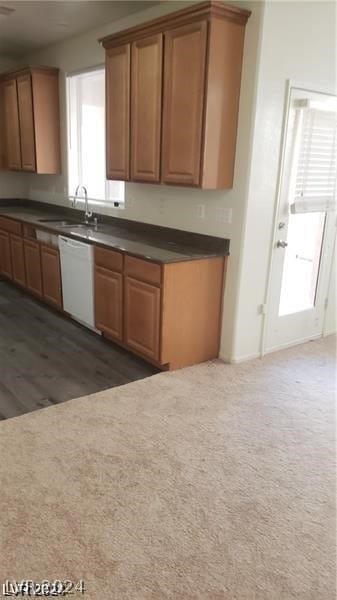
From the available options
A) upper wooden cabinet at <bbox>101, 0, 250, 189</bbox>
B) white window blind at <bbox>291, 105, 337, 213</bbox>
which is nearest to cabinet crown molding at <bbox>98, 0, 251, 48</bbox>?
upper wooden cabinet at <bbox>101, 0, 250, 189</bbox>

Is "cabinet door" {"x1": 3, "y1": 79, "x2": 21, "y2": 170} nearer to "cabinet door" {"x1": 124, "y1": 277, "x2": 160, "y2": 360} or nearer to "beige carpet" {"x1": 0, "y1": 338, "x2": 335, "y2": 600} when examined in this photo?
"cabinet door" {"x1": 124, "y1": 277, "x2": 160, "y2": 360}

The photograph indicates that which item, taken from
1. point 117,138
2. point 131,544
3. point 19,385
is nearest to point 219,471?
point 131,544

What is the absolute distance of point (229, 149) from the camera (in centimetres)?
312

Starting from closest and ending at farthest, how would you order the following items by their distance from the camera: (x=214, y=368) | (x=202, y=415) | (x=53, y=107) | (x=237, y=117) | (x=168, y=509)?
(x=168, y=509), (x=202, y=415), (x=237, y=117), (x=214, y=368), (x=53, y=107)

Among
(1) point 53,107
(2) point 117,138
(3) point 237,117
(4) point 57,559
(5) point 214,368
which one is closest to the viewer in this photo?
(4) point 57,559

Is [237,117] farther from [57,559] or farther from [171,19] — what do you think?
[57,559]

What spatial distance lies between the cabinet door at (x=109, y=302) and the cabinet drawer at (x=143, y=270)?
16 cm

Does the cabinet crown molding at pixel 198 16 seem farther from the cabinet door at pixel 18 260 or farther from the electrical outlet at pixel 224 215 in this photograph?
the cabinet door at pixel 18 260

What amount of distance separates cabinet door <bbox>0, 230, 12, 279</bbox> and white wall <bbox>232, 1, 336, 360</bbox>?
11.0 feet

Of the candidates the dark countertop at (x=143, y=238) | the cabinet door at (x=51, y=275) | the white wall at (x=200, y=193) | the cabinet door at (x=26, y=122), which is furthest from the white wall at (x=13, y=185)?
the cabinet door at (x=51, y=275)

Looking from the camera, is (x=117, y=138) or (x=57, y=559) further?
(x=117, y=138)

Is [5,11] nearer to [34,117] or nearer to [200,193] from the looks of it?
[34,117]

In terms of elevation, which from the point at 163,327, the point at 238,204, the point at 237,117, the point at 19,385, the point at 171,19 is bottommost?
the point at 19,385

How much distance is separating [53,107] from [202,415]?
407 cm
